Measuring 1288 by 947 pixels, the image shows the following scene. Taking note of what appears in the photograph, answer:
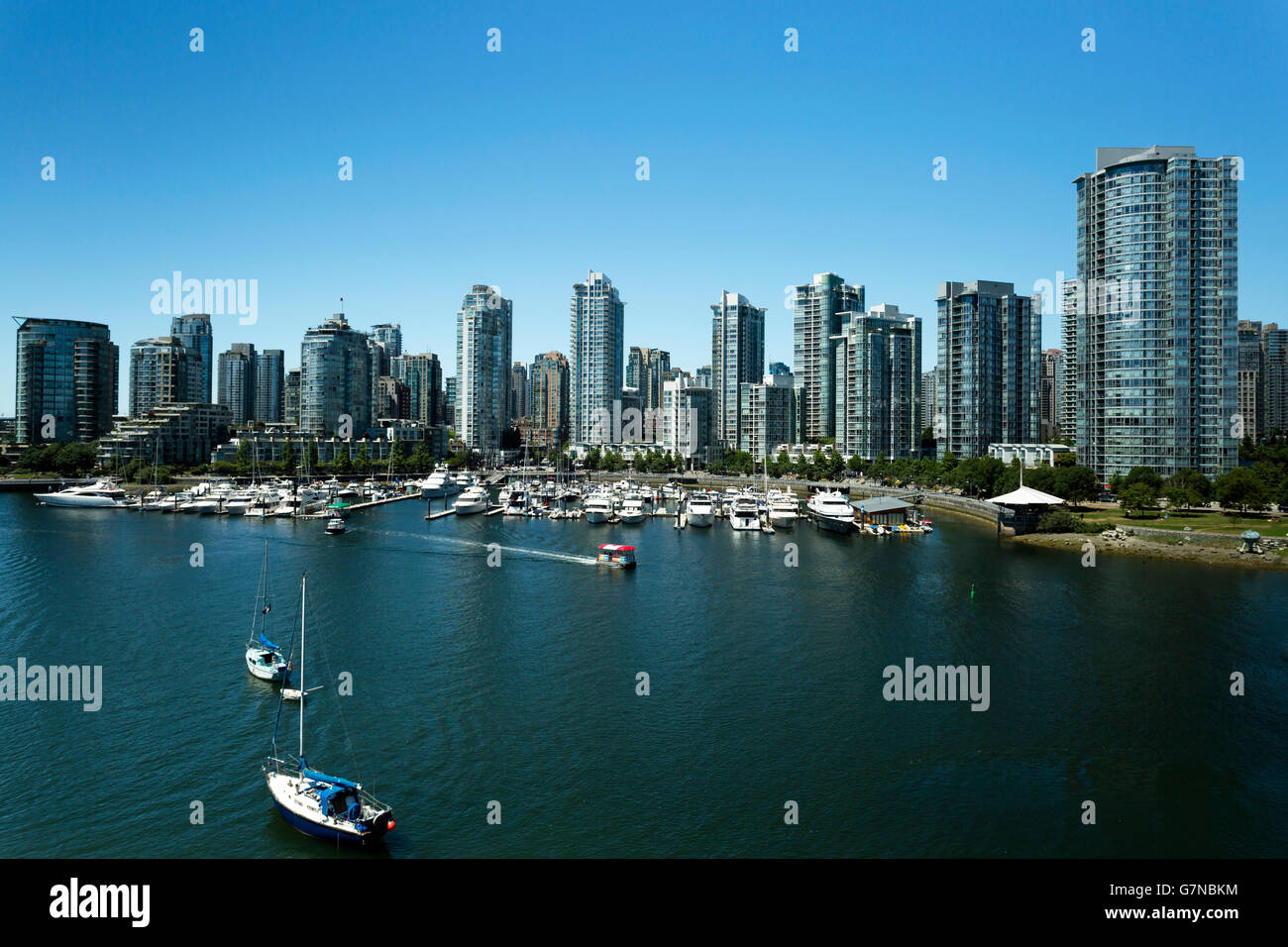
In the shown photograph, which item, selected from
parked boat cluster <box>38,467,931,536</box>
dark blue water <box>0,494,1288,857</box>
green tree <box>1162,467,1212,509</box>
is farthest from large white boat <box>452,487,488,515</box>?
green tree <box>1162,467,1212,509</box>

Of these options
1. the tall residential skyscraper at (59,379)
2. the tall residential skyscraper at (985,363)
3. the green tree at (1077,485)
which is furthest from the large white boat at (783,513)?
the tall residential skyscraper at (59,379)

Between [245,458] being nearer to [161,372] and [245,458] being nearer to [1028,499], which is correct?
[161,372]

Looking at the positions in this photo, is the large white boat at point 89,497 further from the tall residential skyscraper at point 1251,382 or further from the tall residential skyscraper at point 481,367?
the tall residential skyscraper at point 1251,382

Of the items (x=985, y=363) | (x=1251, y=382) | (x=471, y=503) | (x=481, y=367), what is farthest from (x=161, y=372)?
(x=1251, y=382)

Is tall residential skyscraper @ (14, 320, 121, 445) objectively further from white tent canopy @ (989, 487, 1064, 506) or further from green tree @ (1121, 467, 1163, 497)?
green tree @ (1121, 467, 1163, 497)

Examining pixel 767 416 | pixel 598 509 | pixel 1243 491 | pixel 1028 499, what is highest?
pixel 767 416
